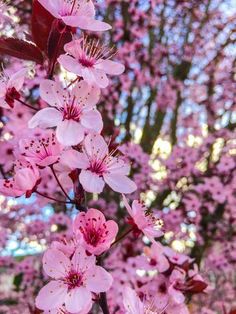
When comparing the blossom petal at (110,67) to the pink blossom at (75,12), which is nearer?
the pink blossom at (75,12)

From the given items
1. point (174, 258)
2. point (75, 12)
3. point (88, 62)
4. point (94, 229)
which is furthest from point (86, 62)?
point (174, 258)

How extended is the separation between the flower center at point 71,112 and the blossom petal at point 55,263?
32 cm

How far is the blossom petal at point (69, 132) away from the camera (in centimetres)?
113

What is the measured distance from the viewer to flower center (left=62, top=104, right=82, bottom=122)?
3.92 ft

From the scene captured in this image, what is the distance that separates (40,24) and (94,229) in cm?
52

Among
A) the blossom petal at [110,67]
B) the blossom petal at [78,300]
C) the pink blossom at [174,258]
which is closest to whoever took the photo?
the blossom petal at [78,300]

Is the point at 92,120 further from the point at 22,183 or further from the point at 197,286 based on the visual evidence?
the point at 197,286

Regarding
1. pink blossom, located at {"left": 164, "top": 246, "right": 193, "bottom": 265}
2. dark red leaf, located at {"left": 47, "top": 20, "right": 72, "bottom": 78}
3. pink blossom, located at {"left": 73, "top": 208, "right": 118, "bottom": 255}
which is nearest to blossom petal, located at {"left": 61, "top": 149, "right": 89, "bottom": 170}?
pink blossom, located at {"left": 73, "top": 208, "right": 118, "bottom": 255}

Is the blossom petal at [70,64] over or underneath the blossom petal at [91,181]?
over

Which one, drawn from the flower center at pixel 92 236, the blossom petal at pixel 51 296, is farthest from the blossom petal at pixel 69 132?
the blossom petal at pixel 51 296

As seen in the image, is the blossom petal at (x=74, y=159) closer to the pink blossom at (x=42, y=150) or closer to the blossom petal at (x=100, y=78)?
the pink blossom at (x=42, y=150)

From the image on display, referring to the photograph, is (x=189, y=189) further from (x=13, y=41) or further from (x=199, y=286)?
(x=13, y=41)

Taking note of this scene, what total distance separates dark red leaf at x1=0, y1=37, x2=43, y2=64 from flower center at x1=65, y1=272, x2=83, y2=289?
21.3 inches

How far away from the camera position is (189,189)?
5672 mm
